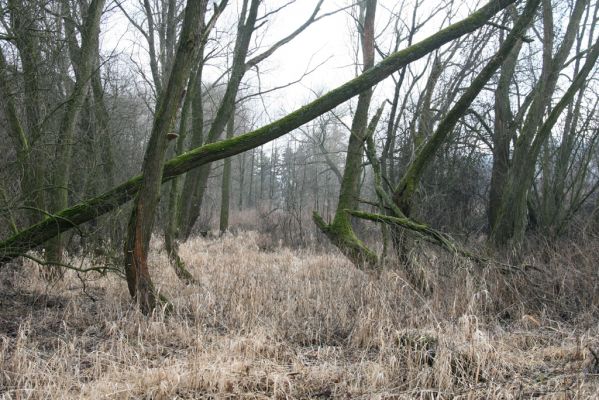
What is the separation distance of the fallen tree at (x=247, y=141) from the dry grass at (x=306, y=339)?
2.59 ft

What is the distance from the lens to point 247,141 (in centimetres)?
466

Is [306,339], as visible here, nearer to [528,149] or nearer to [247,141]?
[247,141]

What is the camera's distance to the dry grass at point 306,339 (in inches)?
123

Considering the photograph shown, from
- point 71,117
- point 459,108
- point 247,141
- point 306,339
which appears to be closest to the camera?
point 306,339

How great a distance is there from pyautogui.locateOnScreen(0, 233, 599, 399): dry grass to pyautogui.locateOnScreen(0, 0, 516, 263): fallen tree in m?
0.79

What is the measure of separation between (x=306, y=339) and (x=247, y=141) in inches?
73.8

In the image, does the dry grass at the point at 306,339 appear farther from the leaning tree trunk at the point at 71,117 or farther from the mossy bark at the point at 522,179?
the mossy bark at the point at 522,179

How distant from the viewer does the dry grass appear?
3119 millimetres

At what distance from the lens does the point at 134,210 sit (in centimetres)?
439

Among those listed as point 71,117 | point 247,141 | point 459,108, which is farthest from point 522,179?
point 71,117

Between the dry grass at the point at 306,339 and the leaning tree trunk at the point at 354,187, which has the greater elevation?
the leaning tree trunk at the point at 354,187

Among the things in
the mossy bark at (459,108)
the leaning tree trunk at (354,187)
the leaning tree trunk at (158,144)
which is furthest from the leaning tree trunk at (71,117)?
the mossy bark at (459,108)

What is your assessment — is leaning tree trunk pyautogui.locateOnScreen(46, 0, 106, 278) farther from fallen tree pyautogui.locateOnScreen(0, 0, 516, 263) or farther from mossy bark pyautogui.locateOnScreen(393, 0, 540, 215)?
mossy bark pyautogui.locateOnScreen(393, 0, 540, 215)

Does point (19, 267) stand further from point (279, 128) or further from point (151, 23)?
point (151, 23)
